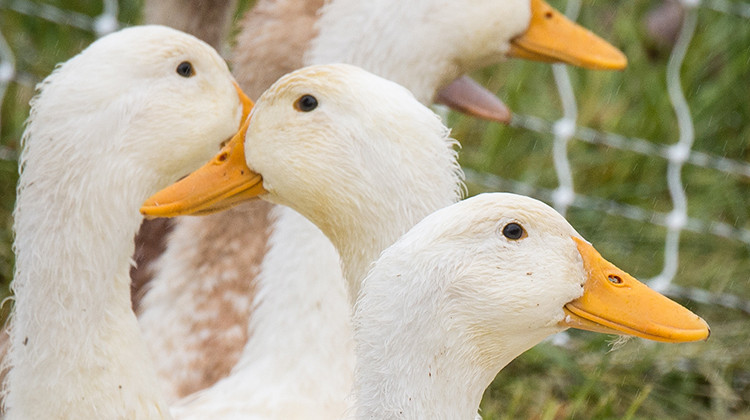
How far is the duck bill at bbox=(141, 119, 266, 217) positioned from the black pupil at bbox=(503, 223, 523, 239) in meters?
0.47

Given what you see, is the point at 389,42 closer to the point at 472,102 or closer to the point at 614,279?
the point at 472,102

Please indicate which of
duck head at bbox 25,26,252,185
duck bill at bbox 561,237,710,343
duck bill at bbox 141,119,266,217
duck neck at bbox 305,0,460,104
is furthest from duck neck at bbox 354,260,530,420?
duck neck at bbox 305,0,460,104

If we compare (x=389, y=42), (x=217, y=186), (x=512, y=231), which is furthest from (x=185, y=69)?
(x=512, y=231)

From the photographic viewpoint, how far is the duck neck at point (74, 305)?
1719mm

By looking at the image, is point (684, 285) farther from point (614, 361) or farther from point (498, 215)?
point (498, 215)

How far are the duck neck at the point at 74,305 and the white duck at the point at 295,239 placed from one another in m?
0.31

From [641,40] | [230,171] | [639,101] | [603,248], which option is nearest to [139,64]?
[230,171]

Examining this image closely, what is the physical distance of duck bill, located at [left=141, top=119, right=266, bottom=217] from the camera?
69.3 inches

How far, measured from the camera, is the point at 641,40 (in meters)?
3.98

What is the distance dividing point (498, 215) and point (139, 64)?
64 cm

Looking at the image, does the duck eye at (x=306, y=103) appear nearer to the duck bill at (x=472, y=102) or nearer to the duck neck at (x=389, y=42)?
the duck neck at (x=389, y=42)

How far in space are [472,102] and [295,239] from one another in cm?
56

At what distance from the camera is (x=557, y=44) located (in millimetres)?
2365

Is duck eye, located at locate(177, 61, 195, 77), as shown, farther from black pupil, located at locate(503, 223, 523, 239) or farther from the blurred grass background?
the blurred grass background
